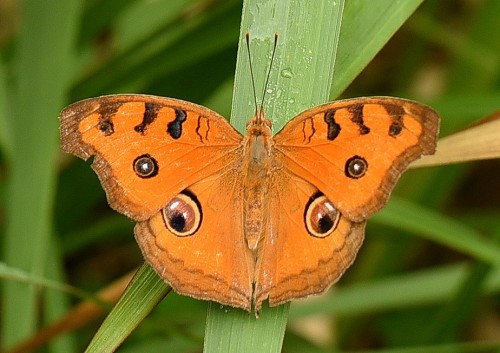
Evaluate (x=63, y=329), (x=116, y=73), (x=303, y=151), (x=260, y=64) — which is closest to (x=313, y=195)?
(x=303, y=151)

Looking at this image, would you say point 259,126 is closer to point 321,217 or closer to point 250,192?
point 250,192

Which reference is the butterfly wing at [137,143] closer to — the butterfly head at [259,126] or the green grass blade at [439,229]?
the butterfly head at [259,126]

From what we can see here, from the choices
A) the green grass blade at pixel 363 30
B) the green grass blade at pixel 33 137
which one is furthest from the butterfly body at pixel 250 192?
the green grass blade at pixel 33 137

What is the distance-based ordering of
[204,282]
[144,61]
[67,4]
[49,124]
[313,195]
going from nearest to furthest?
[204,282] → [313,195] → [67,4] → [49,124] → [144,61]

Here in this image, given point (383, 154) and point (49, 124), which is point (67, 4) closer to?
point (49, 124)

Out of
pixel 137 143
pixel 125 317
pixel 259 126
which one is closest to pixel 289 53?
pixel 259 126

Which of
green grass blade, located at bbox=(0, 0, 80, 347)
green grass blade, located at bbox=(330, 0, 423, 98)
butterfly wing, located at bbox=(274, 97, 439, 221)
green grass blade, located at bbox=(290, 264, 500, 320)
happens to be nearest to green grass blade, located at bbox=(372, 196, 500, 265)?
green grass blade, located at bbox=(290, 264, 500, 320)
